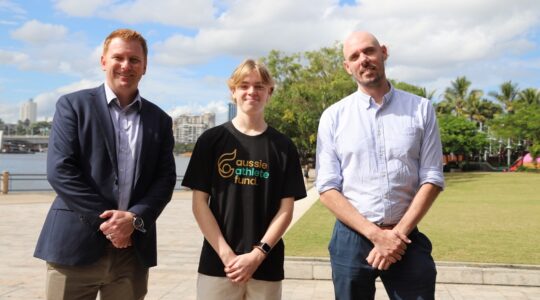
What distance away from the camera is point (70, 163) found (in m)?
2.87

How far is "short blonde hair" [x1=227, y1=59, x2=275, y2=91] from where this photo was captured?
10.2 feet

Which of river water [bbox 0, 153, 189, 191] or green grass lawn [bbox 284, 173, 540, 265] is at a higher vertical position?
green grass lawn [bbox 284, 173, 540, 265]

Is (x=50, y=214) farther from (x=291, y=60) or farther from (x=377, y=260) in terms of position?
(x=291, y=60)

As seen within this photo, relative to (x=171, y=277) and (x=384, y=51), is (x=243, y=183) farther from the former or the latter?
(x=171, y=277)

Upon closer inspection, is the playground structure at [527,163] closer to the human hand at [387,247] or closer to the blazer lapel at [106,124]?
the human hand at [387,247]

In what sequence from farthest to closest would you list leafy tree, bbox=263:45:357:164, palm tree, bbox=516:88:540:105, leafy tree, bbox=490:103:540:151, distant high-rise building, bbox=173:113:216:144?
distant high-rise building, bbox=173:113:216:144, palm tree, bbox=516:88:540:105, leafy tree, bbox=490:103:540:151, leafy tree, bbox=263:45:357:164

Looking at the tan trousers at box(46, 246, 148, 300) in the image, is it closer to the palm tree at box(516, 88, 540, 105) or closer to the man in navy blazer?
the man in navy blazer

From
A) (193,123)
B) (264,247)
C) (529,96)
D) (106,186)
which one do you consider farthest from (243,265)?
(193,123)

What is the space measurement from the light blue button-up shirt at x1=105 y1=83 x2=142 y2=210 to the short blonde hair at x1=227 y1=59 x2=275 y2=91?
610 millimetres

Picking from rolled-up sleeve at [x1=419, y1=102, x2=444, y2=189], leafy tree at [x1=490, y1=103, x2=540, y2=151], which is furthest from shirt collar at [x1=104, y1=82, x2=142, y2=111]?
leafy tree at [x1=490, y1=103, x2=540, y2=151]

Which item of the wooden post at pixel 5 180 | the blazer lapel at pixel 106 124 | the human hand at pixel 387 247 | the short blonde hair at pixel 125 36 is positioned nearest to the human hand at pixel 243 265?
the human hand at pixel 387 247

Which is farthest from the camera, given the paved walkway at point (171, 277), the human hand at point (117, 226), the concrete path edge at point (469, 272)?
the concrete path edge at point (469, 272)

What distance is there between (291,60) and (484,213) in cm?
2141

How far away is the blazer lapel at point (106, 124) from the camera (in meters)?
2.94
